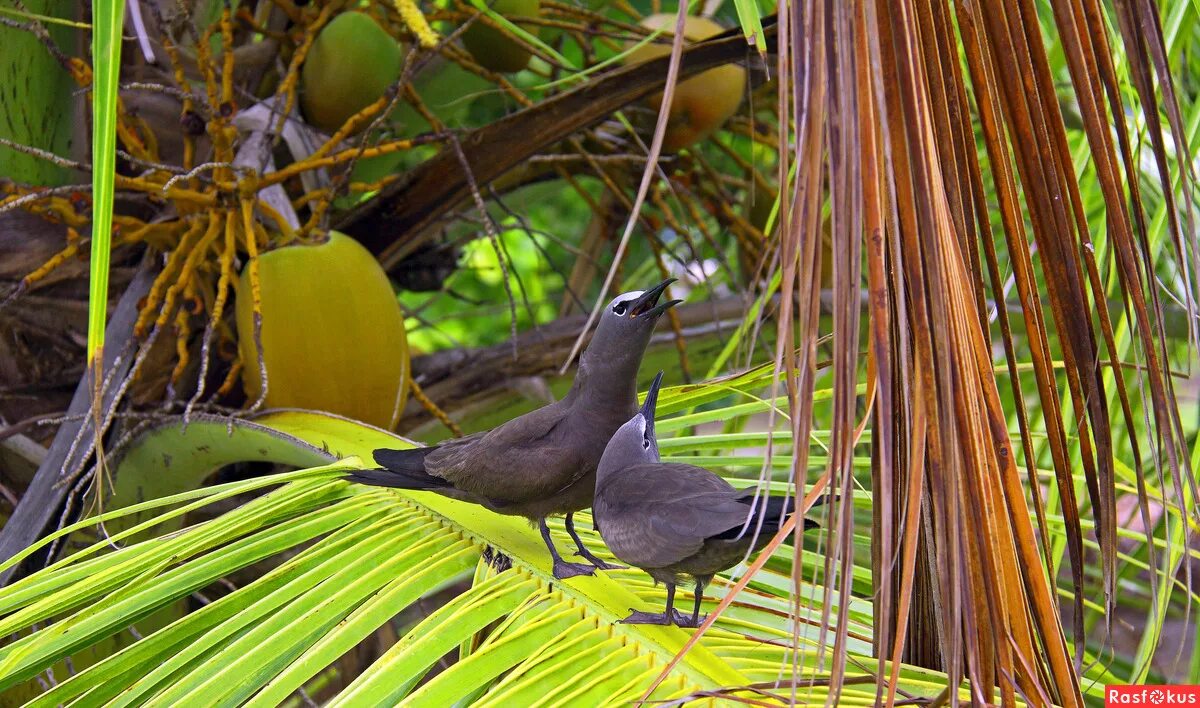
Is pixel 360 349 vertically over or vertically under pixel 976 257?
under

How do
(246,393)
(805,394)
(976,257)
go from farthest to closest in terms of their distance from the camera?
(246,393), (976,257), (805,394)

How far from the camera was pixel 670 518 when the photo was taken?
0.73 m

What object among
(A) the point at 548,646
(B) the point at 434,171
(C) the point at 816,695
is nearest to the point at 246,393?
(B) the point at 434,171

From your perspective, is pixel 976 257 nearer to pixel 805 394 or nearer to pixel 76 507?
pixel 805 394

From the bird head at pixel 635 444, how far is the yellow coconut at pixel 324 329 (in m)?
0.39

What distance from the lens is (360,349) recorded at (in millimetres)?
1145

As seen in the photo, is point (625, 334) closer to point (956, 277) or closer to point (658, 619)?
point (658, 619)

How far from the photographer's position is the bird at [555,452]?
957mm

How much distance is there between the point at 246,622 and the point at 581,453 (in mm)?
357

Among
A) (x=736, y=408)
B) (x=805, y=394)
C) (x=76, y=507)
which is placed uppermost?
(x=805, y=394)

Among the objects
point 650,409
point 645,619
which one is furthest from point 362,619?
point 650,409

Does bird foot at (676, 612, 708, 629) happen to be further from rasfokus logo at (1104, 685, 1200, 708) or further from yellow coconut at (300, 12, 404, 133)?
yellow coconut at (300, 12, 404, 133)

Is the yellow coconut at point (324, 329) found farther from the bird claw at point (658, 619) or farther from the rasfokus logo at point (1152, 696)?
the rasfokus logo at point (1152, 696)

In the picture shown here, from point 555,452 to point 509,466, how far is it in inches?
1.9
